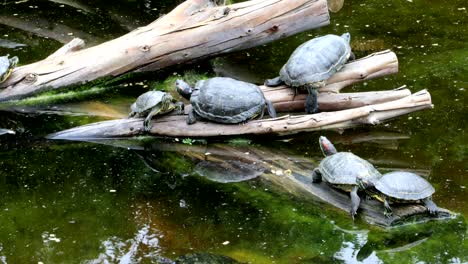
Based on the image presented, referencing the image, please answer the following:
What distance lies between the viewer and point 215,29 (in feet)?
22.9

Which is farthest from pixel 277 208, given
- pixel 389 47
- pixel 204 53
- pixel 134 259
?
pixel 389 47

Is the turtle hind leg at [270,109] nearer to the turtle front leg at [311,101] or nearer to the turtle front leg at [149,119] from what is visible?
the turtle front leg at [311,101]

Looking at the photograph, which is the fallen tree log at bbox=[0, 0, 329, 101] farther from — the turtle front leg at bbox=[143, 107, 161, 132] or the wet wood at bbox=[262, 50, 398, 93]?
the turtle front leg at bbox=[143, 107, 161, 132]

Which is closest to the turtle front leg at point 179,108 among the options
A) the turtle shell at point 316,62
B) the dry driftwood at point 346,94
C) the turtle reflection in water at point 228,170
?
the turtle reflection in water at point 228,170

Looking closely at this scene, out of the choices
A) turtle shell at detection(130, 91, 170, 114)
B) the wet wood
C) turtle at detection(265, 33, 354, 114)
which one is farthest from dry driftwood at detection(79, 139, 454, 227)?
the wet wood

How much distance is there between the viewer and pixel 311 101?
6414 millimetres

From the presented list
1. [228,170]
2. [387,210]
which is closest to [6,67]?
[228,170]

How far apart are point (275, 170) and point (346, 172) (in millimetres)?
763

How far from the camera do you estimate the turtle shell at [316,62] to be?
20.8ft

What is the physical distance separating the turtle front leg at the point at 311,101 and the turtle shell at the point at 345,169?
1035mm

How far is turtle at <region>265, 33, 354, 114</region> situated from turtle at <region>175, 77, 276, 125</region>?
1.07ft

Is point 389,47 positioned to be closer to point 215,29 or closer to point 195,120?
point 215,29

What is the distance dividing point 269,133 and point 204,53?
136 centimetres

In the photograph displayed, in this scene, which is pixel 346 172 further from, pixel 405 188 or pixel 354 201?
pixel 405 188
